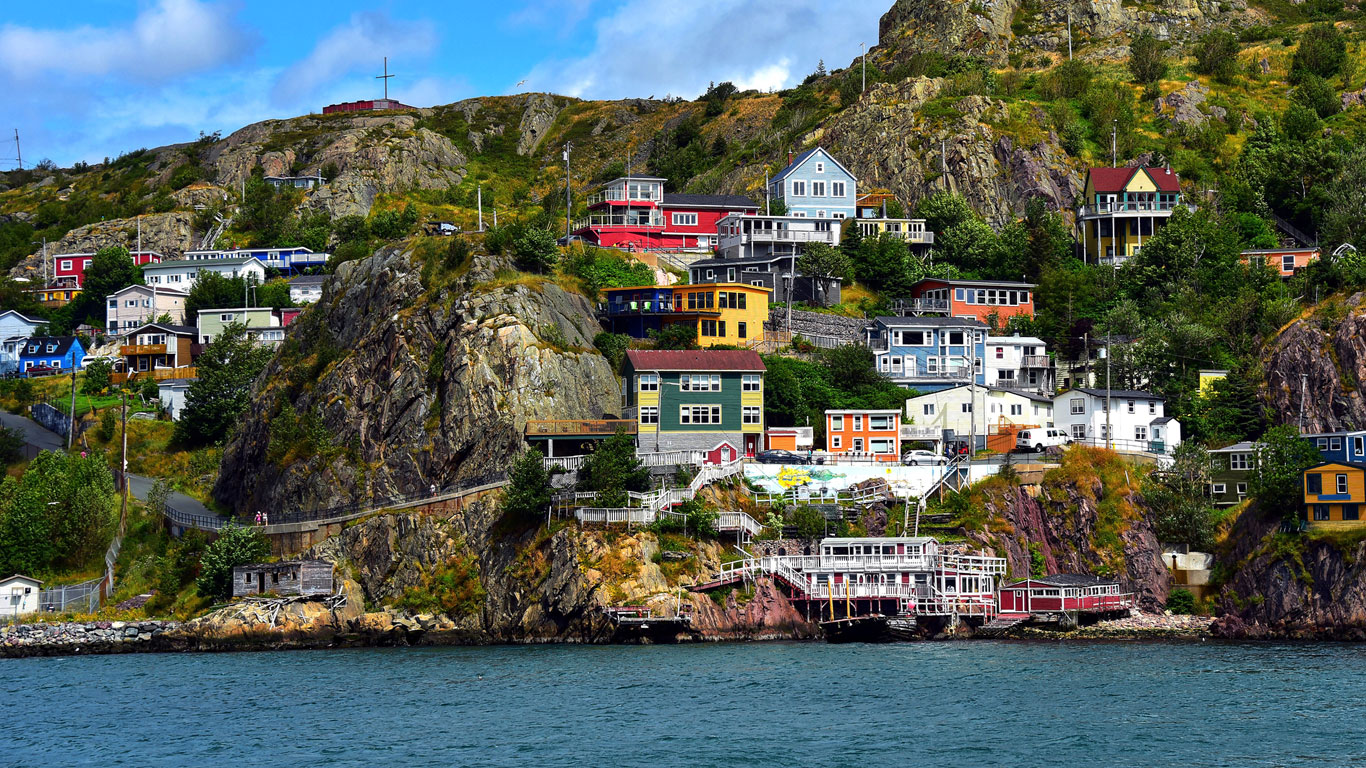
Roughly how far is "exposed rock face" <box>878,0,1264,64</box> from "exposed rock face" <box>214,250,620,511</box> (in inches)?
3392

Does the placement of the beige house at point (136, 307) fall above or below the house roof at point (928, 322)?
above

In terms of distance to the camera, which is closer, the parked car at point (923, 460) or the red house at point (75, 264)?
the parked car at point (923, 460)

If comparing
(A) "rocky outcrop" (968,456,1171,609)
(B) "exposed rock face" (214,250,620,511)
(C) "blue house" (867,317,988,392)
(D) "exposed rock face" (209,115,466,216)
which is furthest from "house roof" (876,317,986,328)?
(D) "exposed rock face" (209,115,466,216)

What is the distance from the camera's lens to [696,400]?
8531cm

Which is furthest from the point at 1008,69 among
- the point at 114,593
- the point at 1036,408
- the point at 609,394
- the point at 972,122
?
the point at 114,593

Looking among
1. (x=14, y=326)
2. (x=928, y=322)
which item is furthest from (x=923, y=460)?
(x=14, y=326)

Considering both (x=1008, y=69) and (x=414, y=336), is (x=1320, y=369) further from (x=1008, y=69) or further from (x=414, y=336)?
(x=1008, y=69)

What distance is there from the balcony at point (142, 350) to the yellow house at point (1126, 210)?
79.3m

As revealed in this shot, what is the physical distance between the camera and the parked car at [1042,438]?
9025cm

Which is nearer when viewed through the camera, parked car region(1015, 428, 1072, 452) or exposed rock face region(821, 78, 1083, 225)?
parked car region(1015, 428, 1072, 452)

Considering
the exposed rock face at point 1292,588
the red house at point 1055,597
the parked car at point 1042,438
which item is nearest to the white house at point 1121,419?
the parked car at point 1042,438

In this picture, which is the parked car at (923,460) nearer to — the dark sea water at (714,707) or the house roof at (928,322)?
the dark sea water at (714,707)

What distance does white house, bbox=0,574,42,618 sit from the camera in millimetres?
81062

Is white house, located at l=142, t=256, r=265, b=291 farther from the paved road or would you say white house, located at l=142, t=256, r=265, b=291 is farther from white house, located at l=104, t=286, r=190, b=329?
the paved road
